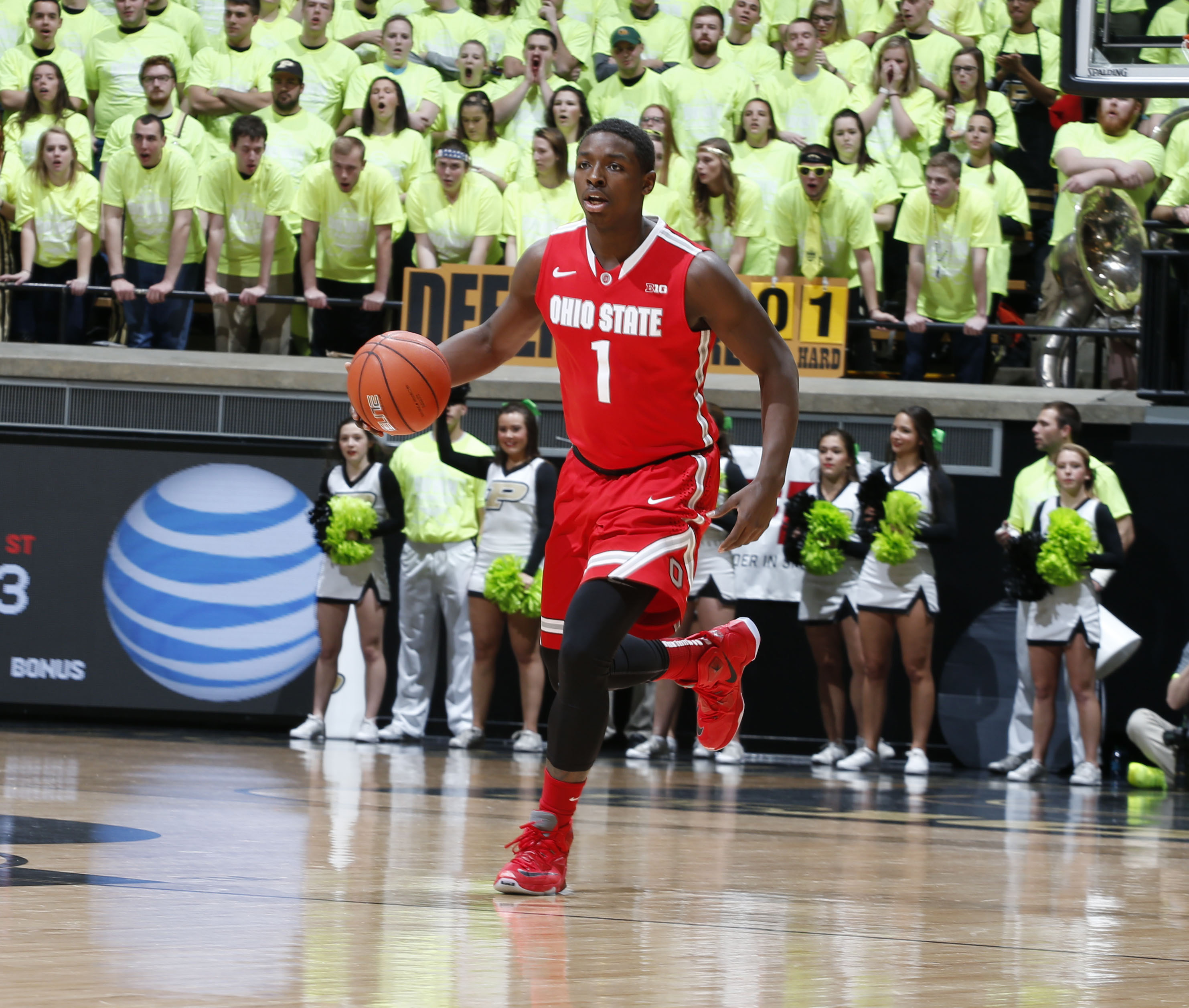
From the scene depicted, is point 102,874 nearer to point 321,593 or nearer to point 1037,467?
point 321,593

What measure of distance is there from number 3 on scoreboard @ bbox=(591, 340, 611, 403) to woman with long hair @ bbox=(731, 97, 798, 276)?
27.4 feet

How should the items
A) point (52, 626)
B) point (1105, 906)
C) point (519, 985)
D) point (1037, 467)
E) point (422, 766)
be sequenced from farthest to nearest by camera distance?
point (52, 626) → point (1037, 467) → point (422, 766) → point (1105, 906) → point (519, 985)

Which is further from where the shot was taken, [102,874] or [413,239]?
[413,239]

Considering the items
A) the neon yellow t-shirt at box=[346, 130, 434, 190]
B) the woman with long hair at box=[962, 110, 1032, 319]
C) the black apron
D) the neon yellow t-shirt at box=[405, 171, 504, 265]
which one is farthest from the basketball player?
the black apron

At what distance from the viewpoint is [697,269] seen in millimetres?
4965

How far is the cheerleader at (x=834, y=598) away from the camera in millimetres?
11656

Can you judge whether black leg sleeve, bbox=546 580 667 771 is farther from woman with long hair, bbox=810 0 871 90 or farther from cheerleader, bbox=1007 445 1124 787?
woman with long hair, bbox=810 0 871 90

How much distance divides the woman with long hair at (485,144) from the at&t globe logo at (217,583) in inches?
120

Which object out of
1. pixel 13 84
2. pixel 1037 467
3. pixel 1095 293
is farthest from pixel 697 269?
pixel 13 84

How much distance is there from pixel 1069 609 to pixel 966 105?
472cm

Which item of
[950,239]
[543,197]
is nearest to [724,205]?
[543,197]

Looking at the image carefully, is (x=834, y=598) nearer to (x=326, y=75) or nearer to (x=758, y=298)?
(x=758, y=298)

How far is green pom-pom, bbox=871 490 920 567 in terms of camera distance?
11.3m

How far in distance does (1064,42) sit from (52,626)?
319 inches
